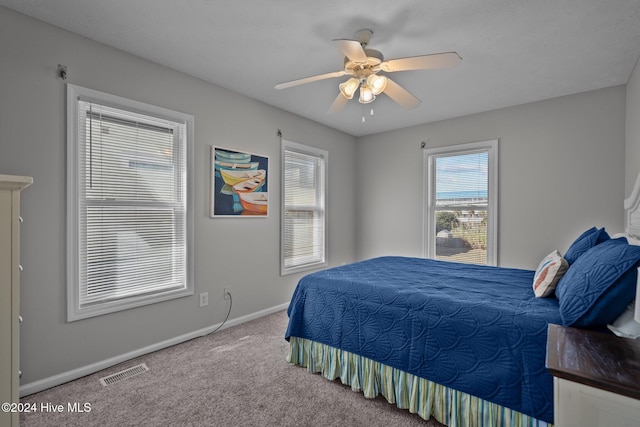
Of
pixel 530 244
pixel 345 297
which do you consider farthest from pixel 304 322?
pixel 530 244

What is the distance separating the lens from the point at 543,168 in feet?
11.7

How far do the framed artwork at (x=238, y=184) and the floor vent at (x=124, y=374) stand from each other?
139 cm

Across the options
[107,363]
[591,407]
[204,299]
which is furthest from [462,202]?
[107,363]

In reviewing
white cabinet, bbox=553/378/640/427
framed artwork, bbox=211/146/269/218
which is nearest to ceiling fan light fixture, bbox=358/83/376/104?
framed artwork, bbox=211/146/269/218

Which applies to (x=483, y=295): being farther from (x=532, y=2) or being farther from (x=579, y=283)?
(x=532, y=2)

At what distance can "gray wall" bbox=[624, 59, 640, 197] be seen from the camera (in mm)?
2607

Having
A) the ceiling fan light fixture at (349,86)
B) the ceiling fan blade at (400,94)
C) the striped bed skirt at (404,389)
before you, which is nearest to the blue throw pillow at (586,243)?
the striped bed skirt at (404,389)

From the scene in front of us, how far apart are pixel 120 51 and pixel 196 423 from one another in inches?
107

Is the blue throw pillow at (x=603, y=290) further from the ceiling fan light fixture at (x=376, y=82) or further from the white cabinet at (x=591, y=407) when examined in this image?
the ceiling fan light fixture at (x=376, y=82)

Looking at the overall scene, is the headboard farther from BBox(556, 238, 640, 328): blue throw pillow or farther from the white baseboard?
the white baseboard

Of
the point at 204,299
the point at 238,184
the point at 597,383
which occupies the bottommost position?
the point at 204,299

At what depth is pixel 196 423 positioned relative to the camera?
180 cm

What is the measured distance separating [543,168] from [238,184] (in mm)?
3398

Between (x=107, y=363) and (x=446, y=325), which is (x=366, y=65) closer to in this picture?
(x=446, y=325)
